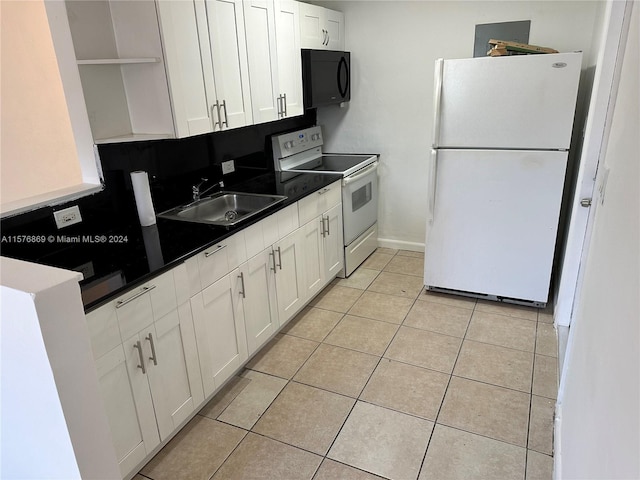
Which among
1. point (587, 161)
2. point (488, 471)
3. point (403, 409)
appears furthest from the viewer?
point (587, 161)

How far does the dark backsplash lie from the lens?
6.27 ft

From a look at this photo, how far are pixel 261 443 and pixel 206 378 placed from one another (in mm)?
398

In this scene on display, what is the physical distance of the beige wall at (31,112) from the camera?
93.4 inches

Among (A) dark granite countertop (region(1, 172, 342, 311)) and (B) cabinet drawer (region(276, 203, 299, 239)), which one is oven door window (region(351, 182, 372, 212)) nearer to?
(B) cabinet drawer (region(276, 203, 299, 239))

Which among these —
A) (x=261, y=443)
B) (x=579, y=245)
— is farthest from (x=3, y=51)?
(x=579, y=245)

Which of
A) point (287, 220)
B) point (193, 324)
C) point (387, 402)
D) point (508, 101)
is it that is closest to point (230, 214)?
point (287, 220)

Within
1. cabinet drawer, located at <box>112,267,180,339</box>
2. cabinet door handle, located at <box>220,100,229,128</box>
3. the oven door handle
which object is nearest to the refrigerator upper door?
the oven door handle

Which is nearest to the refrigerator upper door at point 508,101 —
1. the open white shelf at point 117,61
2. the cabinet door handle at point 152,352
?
the open white shelf at point 117,61

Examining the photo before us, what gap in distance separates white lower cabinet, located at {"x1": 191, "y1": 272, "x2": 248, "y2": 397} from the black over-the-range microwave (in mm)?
1692

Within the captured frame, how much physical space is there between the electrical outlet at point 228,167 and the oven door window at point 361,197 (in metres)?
0.94

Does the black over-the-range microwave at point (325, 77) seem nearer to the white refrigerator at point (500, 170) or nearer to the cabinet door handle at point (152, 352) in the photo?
the white refrigerator at point (500, 170)

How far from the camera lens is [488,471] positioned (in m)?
1.83

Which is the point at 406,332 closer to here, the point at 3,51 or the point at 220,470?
the point at 220,470

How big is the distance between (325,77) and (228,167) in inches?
41.8
